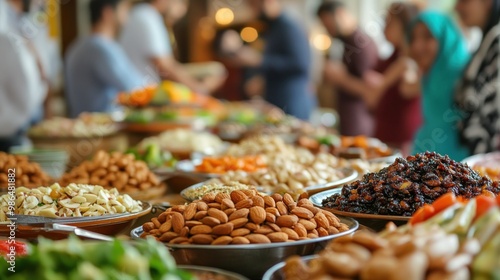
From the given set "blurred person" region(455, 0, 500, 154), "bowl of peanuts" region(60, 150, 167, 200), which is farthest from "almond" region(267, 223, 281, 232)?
"blurred person" region(455, 0, 500, 154)

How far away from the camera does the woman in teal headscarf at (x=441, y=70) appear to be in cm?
358

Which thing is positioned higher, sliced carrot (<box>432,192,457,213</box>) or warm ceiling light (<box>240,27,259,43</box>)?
warm ceiling light (<box>240,27,259,43</box>)

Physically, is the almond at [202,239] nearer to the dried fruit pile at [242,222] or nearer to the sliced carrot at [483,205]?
the dried fruit pile at [242,222]

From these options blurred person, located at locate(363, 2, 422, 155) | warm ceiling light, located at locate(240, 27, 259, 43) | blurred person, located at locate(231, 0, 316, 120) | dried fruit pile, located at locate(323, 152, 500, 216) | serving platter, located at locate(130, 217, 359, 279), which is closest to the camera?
serving platter, located at locate(130, 217, 359, 279)

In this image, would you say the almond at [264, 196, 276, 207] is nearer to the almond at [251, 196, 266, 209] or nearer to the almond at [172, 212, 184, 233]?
the almond at [251, 196, 266, 209]

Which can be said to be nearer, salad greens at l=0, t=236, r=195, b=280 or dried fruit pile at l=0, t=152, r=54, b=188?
salad greens at l=0, t=236, r=195, b=280

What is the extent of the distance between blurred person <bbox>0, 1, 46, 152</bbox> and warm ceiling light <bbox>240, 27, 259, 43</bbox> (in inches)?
213

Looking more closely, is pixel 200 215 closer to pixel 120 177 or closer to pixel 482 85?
pixel 120 177

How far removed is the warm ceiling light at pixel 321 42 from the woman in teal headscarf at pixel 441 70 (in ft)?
16.6

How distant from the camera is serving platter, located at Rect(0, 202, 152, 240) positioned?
1495 mm

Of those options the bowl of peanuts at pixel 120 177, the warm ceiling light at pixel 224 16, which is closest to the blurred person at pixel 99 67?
the bowl of peanuts at pixel 120 177

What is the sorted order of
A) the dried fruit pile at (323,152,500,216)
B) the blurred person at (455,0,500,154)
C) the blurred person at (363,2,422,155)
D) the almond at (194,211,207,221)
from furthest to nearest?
1. the blurred person at (363,2,422,155)
2. the blurred person at (455,0,500,154)
3. the dried fruit pile at (323,152,500,216)
4. the almond at (194,211,207,221)

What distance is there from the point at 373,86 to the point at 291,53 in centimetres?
72

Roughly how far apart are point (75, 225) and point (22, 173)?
0.82m
